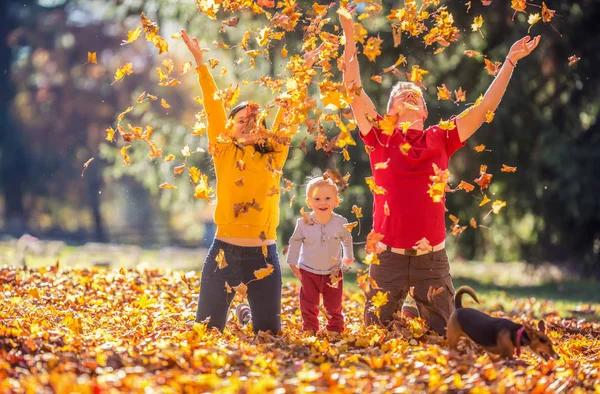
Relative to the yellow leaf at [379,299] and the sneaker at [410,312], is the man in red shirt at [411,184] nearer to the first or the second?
the yellow leaf at [379,299]

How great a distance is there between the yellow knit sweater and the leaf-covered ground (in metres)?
0.70

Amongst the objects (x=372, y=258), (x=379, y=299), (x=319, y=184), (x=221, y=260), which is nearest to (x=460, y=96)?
(x=319, y=184)

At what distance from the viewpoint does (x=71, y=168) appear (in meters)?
32.0

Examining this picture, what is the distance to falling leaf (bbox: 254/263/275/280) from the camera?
16.1 feet

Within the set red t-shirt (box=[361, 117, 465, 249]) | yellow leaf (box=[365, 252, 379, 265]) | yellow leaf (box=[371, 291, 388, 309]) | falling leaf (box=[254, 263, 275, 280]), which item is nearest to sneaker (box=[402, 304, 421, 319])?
yellow leaf (box=[371, 291, 388, 309])

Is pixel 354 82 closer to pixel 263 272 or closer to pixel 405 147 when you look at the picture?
pixel 405 147

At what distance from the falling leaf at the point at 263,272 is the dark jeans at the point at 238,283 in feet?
0.18

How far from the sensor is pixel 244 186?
5.03 meters

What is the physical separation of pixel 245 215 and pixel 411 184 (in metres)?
1.10

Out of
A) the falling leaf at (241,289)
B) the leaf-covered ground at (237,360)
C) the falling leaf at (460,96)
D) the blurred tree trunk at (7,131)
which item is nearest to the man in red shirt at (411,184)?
the falling leaf at (460,96)

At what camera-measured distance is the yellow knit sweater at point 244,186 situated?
5008mm

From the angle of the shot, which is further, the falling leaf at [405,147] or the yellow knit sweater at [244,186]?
the yellow knit sweater at [244,186]

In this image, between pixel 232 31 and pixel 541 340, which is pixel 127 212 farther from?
pixel 541 340

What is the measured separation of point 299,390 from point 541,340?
1.60 meters
